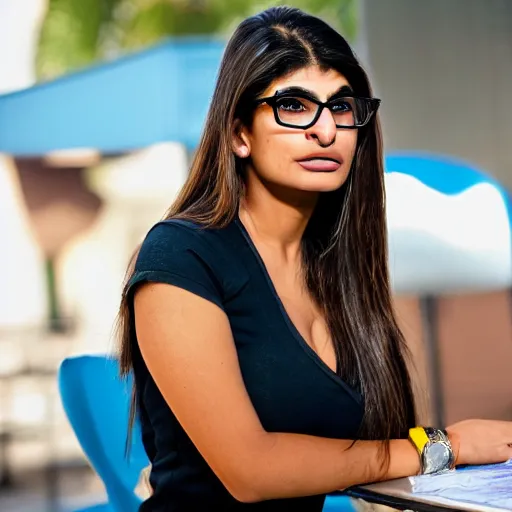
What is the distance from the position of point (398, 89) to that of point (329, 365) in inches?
81.4

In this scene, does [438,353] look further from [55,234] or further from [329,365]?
[329,365]

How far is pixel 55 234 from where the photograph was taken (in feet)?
11.8

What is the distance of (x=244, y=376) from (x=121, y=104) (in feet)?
7.36

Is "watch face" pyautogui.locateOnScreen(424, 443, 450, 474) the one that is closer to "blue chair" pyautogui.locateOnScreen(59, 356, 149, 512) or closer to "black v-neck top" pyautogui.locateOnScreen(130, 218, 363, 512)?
"black v-neck top" pyautogui.locateOnScreen(130, 218, 363, 512)

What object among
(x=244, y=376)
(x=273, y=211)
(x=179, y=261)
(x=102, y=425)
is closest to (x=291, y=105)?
(x=273, y=211)

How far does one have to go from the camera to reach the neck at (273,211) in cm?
169

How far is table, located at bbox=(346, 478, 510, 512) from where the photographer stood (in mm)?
1256

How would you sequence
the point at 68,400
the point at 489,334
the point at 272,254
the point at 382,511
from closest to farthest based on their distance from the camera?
the point at 382,511 < the point at 272,254 < the point at 68,400 < the point at 489,334

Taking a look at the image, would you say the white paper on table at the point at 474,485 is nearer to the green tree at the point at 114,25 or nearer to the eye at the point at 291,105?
the eye at the point at 291,105

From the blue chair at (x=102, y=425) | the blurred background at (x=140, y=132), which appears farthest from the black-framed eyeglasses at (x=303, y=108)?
the blurred background at (x=140, y=132)

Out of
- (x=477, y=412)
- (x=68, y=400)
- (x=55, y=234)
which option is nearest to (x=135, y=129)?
(x=55, y=234)

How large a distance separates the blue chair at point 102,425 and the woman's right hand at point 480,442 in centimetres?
73

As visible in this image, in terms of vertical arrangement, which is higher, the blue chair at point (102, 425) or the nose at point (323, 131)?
the nose at point (323, 131)

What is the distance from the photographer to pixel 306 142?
1570 mm
